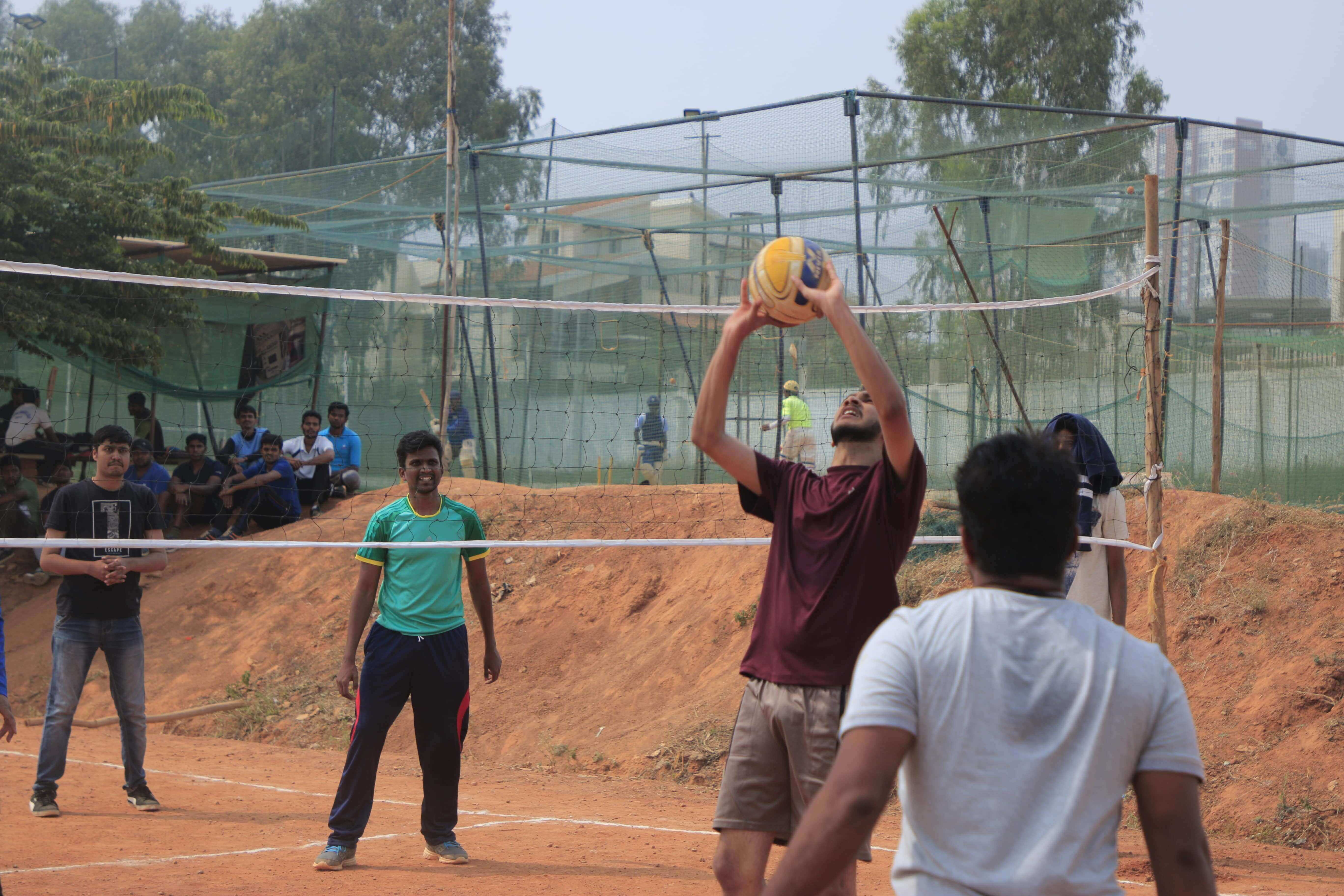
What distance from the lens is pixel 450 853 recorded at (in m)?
5.58

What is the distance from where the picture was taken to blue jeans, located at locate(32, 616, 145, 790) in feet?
21.6

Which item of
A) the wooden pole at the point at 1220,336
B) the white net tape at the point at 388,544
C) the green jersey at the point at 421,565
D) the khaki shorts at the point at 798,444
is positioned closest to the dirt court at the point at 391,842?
the green jersey at the point at 421,565

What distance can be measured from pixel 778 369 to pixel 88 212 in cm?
837

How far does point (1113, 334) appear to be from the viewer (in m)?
13.4

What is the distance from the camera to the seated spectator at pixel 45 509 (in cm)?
1276

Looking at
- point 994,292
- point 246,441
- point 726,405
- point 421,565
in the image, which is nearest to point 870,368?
point 726,405

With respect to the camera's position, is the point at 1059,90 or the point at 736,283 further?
the point at 1059,90

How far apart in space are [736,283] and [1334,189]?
6149mm

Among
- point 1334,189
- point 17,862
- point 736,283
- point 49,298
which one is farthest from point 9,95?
point 1334,189

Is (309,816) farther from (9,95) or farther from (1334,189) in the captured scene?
(9,95)

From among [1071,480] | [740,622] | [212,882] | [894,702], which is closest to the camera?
[894,702]

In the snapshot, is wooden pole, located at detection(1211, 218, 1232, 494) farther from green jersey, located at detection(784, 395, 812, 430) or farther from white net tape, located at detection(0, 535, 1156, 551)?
green jersey, located at detection(784, 395, 812, 430)

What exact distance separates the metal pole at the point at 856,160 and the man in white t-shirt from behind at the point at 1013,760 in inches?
349

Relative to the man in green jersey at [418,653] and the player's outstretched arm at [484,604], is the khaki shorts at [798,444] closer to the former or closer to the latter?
the player's outstretched arm at [484,604]
